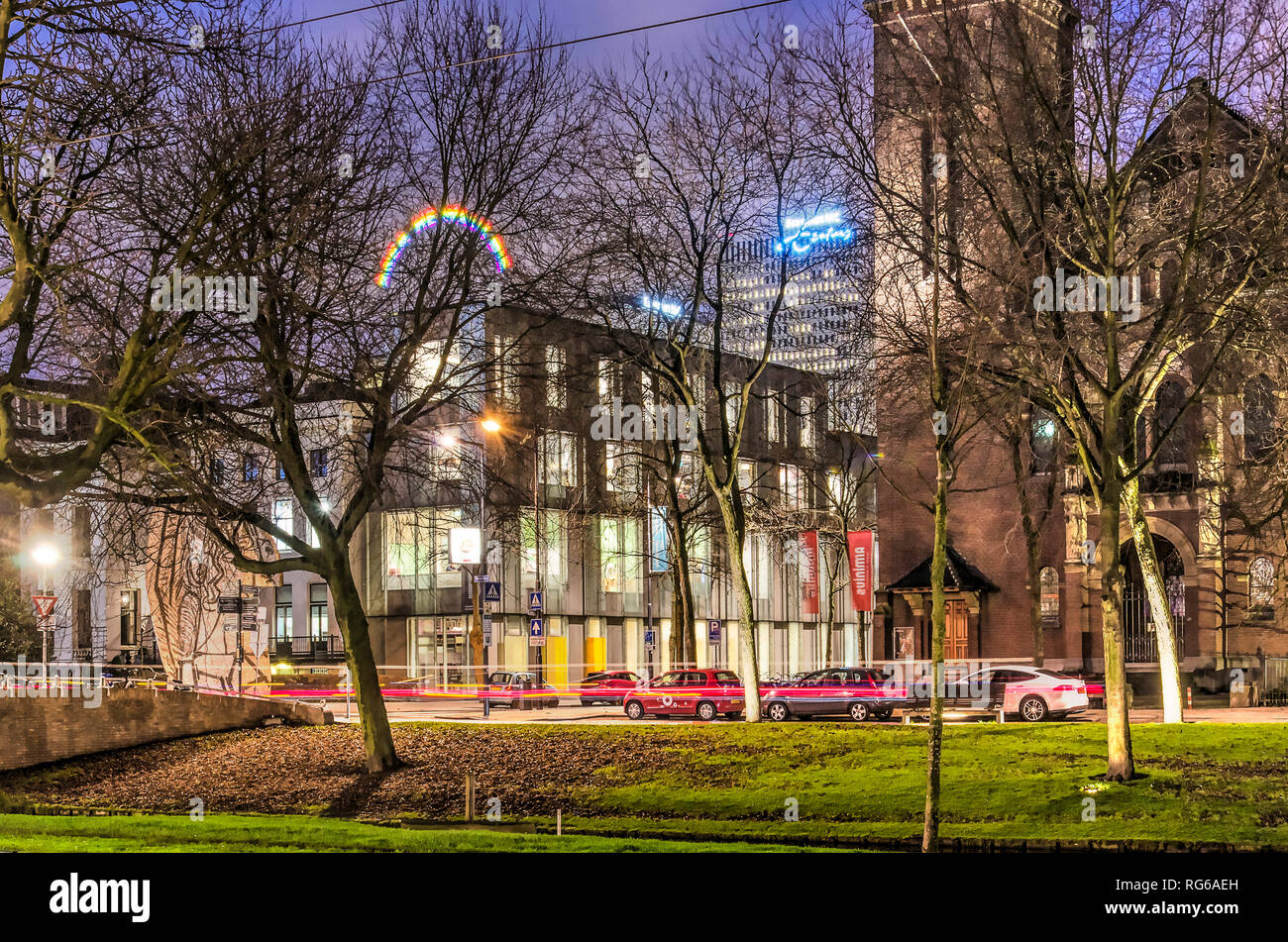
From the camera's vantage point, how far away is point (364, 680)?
26906 millimetres

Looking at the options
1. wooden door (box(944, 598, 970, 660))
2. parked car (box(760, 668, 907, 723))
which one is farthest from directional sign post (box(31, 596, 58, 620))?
wooden door (box(944, 598, 970, 660))

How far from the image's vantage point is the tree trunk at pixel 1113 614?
21.5 metres

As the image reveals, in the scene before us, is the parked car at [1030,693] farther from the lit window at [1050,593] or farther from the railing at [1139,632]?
the railing at [1139,632]

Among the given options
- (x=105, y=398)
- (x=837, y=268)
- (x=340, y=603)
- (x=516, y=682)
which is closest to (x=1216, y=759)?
(x=837, y=268)

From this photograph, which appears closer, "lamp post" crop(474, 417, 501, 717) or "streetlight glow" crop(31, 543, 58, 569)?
"lamp post" crop(474, 417, 501, 717)

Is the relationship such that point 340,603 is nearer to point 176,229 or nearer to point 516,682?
point 176,229

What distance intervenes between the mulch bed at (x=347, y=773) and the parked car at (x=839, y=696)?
39.2 feet

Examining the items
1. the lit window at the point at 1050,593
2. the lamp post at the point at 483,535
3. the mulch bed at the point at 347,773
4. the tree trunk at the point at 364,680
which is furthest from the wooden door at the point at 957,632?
the tree trunk at the point at 364,680

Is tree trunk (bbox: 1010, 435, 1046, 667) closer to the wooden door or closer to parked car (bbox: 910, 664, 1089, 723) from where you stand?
the wooden door

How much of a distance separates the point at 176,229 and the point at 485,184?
637 cm

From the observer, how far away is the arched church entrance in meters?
49.3

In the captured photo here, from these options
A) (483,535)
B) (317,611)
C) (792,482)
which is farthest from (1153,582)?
(317,611)

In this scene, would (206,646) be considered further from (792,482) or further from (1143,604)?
(792,482)

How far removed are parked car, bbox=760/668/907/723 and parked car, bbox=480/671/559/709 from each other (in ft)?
51.0
